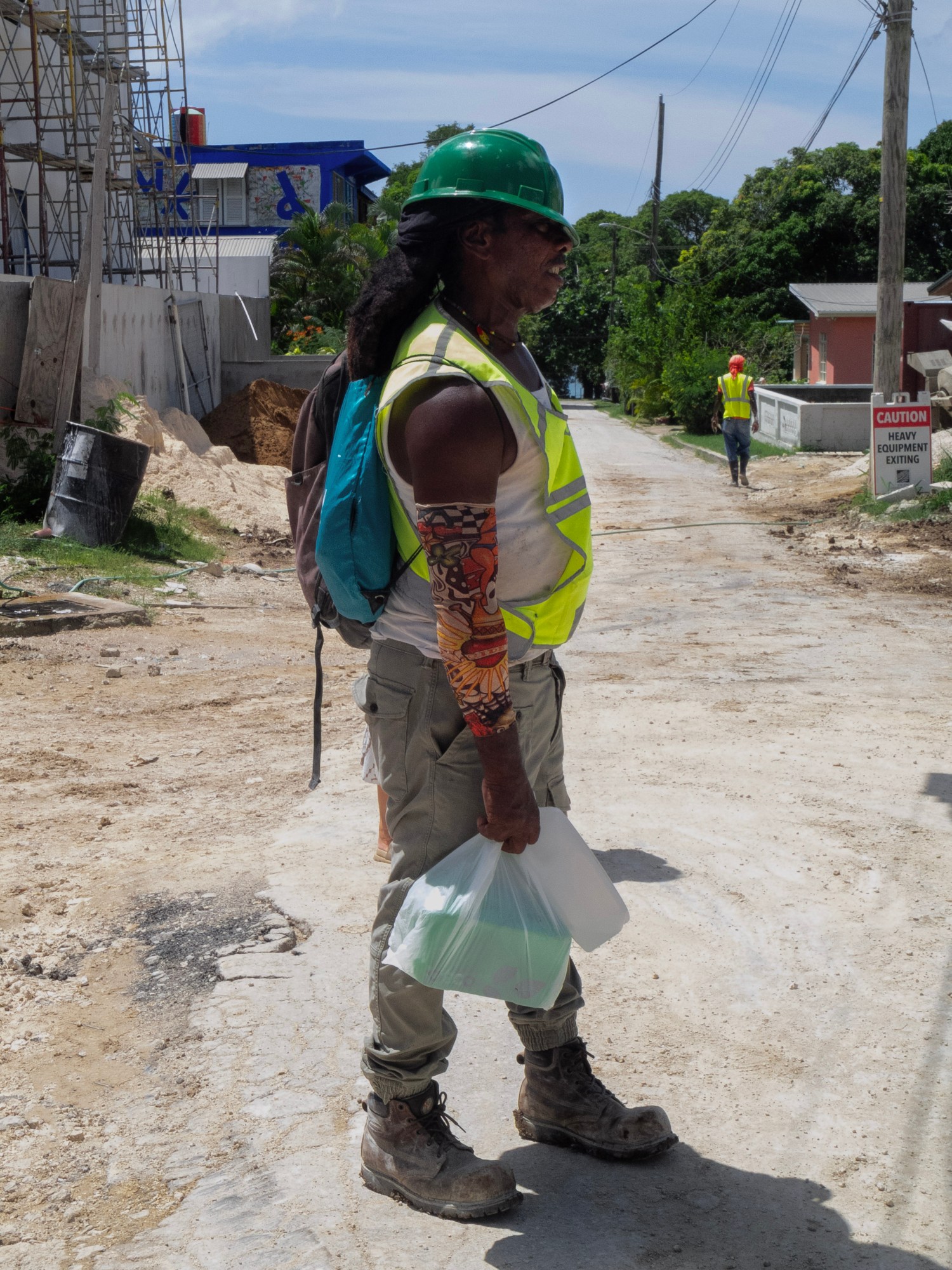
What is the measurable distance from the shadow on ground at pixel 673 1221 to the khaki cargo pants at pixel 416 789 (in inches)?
12.8

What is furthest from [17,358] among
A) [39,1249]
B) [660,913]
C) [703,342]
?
[703,342]

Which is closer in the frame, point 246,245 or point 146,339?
point 146,339

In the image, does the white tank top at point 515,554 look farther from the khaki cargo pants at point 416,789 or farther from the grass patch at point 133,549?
the grass patch at point 133,549

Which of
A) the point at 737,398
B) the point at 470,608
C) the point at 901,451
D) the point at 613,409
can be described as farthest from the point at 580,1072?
the point at 613,409

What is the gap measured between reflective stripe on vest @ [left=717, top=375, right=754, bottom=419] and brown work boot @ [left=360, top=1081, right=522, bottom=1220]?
16.0 meters

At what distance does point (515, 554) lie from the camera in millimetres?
2229

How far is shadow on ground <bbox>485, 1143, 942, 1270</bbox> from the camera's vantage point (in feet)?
7.04

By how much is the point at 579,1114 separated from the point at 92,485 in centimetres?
916

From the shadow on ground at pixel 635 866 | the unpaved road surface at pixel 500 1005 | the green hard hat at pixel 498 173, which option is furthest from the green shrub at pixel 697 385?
the green hard hat at pixel 498 173

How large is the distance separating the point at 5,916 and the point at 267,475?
13187 mm

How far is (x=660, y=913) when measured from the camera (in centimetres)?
366

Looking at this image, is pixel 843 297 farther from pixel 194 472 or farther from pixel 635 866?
pixel 635 866

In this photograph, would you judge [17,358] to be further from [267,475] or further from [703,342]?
[703,342]

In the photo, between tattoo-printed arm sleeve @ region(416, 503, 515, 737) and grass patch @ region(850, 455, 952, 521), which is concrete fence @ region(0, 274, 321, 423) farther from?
tattoo-printed arm sleeve @ region(416, 503, 515, 737)
